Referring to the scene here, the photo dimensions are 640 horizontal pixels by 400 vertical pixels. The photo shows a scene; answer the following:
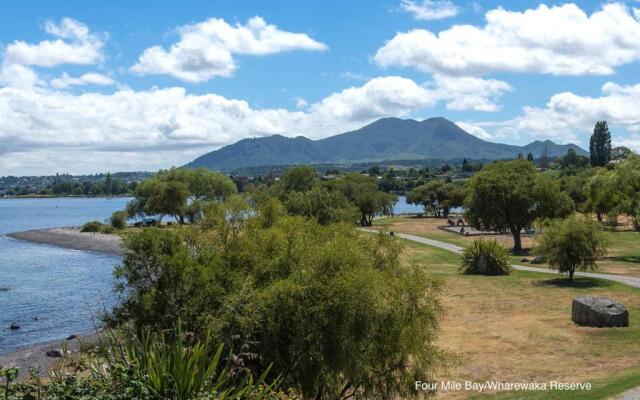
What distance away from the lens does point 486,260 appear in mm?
46281

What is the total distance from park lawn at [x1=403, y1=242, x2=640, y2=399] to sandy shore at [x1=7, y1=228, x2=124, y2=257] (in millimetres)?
56334

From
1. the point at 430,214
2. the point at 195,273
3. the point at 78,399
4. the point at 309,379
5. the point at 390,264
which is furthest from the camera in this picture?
the point at 430,214

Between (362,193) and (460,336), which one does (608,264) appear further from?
(362,193)

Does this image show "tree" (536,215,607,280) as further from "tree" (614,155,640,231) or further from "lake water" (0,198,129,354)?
"lake water" (0,198,129,354)

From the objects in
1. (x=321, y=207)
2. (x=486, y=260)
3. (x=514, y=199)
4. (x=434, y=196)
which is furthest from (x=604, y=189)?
(x=434, y=196)

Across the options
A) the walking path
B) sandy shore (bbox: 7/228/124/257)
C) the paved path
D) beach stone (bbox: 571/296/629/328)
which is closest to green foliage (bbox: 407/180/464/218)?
the walking path

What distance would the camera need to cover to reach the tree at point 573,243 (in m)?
38.8

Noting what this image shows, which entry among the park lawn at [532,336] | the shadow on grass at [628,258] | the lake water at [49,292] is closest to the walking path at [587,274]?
the park lawn at [532,336]

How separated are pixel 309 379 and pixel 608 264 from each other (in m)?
39.6

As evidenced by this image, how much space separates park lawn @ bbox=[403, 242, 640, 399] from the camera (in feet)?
70.7

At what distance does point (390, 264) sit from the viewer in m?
22.0

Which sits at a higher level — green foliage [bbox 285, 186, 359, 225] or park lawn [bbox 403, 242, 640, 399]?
green foliage [bbox 285, 186, 359, 225]

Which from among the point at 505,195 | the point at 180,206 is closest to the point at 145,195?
the point at 180,206

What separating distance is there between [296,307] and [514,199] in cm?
4557
